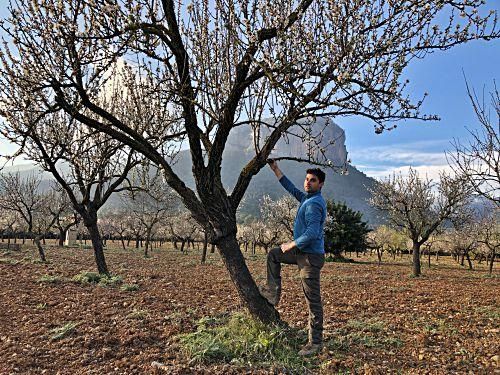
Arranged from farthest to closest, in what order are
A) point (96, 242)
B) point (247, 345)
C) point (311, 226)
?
1. point (96, 242)
2. point (247, 345)
3. point (311, 226)

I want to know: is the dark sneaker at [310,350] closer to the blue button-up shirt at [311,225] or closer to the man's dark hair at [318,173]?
the blue button-up shirt at [311,225]

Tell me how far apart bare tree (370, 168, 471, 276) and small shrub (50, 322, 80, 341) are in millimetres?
19846

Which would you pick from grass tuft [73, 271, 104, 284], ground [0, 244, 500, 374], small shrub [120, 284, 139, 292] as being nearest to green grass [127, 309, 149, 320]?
ground [0, 244, 500, 374]

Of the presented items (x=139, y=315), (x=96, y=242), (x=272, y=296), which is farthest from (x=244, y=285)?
(x=96, y=242)

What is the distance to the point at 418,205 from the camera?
21781 millimetres

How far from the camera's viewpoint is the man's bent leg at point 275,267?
5605 millimetres

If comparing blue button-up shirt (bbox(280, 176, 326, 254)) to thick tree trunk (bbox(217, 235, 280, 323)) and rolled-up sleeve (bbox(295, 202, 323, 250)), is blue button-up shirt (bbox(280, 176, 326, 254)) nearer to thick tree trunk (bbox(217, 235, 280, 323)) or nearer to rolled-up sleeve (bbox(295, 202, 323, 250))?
rolled-up sleeve (bbox(295, 202, 323, 250))

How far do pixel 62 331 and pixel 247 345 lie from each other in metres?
3.67

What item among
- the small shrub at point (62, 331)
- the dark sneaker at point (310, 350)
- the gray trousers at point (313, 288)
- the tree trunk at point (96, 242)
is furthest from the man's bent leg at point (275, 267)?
the tree trunk at point (96, 242)

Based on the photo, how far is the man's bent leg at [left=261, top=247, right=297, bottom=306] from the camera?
5.61 metres

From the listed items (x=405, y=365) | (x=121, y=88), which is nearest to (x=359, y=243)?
(x=121, y=88)

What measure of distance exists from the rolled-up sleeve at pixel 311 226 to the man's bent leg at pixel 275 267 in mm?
514

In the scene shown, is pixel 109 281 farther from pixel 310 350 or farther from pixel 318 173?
pixel 318 173

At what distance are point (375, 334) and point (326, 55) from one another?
507cm
